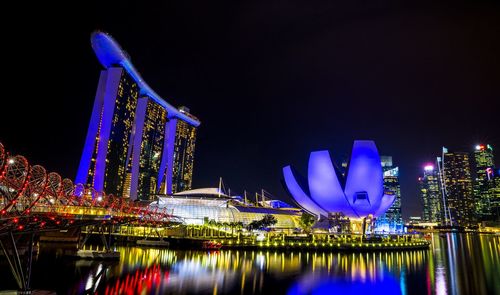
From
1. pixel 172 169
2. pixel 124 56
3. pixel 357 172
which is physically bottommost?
pixel 357 172

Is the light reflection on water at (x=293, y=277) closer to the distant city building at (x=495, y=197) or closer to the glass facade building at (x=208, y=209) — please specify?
the glass facade building at (x=208, y=209)

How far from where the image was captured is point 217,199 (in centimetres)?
5500

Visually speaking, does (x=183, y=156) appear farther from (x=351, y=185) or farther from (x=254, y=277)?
(x=254, y=277)

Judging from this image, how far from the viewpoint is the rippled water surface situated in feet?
51.4

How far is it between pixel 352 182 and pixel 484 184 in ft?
393

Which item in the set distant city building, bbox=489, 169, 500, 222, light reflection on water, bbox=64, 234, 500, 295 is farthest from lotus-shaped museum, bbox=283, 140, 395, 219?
distant city building, bbox=489, 169, 500, 222

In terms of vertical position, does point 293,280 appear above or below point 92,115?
below

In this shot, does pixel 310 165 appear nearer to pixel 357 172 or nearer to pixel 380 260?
pixel 357 172

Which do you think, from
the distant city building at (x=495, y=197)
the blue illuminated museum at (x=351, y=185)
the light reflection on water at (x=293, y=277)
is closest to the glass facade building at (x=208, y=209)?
the blue illuminated museum at (x=351, y=185)

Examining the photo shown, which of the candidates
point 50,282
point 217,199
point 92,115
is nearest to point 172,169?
point 92,115

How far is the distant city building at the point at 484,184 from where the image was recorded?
128 metres

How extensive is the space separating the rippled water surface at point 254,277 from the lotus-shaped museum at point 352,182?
59.8ft

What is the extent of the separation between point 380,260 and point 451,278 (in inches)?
321

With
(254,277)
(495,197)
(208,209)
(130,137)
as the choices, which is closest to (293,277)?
(254,277)
